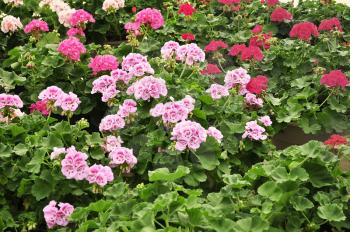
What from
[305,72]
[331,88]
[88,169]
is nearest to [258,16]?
[305,72]

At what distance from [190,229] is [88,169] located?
66 cm

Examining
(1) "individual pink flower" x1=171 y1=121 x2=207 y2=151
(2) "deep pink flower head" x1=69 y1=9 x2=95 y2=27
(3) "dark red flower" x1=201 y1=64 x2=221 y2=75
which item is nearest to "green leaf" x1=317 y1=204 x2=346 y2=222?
(1) "individual pink flower" x1=171 y1=121 x2=207 y2=151

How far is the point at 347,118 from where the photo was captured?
372 centimetres

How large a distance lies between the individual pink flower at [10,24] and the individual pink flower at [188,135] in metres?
1.99

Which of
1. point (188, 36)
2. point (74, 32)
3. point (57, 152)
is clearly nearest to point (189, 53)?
point (188, 36)

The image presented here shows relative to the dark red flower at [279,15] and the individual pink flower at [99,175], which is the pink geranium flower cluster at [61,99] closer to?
the individual pink flower at [99,175]

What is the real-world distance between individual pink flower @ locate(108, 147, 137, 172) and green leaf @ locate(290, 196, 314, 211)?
734 millimetres

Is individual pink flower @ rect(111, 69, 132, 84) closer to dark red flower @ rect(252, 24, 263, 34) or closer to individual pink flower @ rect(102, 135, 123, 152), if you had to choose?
individual pink flower @ rect(102, 135, 123, 152)

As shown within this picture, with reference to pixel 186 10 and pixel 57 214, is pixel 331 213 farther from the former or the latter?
pixel 186 10

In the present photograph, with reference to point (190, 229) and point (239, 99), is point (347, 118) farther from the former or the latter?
point (190, 229)

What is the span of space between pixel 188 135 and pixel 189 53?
753 millimetres

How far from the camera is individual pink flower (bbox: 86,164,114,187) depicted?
2.77 m

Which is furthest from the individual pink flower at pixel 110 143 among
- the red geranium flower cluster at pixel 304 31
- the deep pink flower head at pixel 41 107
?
the red geranium flower cluster at pixel 304 31

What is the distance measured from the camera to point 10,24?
4.40 m
